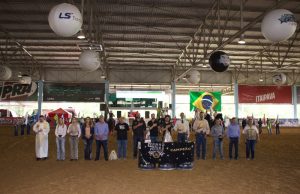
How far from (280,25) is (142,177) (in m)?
4.96

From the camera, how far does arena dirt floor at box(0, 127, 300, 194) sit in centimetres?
707

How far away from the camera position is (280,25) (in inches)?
300

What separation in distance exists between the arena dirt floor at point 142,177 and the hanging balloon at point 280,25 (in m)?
3.47

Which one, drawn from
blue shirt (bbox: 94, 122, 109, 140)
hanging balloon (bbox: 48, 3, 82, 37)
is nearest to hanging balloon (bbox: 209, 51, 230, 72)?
blue shirt (bbox: 94, 122, 109, 140)

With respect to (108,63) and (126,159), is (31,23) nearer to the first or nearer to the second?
(126,159)

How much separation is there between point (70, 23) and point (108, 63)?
24667 mm

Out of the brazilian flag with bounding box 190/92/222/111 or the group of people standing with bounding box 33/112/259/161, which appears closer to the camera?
the group of people standing with bounding box 33/112/259/161

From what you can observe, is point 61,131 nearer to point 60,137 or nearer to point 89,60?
point 60,137

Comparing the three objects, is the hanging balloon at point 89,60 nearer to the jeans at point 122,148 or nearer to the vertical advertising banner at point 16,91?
the jeans at point 122,148

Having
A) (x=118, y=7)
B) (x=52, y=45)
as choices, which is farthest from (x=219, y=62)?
(x=52, y=45)

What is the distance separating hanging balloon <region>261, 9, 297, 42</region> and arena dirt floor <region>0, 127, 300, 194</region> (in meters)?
3.47

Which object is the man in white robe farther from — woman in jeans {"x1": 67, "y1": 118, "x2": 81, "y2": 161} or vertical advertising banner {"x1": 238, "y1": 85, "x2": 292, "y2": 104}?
vertical advertising banner {"x1": 238, "y1": 85, "x2": 292, "y2": 104}

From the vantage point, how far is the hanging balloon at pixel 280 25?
7.60 m

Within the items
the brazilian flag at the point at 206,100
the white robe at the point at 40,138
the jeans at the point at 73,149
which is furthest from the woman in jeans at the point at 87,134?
the brazilian flag at the point at 206,100
